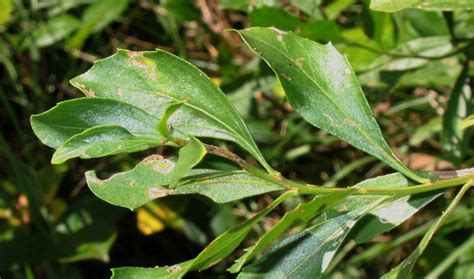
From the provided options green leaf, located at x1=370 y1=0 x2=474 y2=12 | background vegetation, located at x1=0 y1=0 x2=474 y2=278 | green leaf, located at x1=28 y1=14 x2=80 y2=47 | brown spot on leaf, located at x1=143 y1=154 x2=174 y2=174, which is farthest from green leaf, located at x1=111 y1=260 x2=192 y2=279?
green leaf, located at x1=28 y1=14 x2=80 y2=47

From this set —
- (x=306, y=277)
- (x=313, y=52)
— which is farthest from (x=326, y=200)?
(x=313, y=52)

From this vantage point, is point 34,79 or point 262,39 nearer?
point 262,39

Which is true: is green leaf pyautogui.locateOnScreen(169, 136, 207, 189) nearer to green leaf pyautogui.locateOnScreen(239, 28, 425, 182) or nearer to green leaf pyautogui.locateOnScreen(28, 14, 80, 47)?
green leaf pyautogui.locateOnScreen(239, 28, 425, 182)

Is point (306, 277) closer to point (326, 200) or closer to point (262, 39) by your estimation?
point (326, 200)

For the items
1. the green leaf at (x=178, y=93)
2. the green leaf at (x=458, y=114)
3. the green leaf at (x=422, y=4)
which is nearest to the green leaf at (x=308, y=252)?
the green leaf at (x=178, y=93)

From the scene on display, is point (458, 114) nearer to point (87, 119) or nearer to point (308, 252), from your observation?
point (308, 252)
